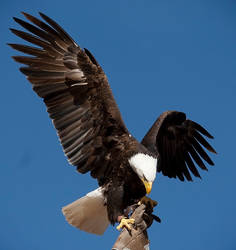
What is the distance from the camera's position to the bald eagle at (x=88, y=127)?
5.61 meters

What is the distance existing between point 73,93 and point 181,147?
229 cm

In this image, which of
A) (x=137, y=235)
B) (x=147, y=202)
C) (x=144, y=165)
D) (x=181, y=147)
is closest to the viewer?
(x=137, y=235)

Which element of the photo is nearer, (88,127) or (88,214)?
(88,127)

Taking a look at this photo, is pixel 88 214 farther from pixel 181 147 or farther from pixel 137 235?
pixel 181 147

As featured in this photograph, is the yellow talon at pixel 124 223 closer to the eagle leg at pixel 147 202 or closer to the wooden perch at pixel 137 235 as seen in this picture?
the wooden perch at pixel 137 235

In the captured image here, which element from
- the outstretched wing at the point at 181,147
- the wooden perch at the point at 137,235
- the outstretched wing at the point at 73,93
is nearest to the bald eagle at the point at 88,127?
the outstretched wing at the point at 73,93

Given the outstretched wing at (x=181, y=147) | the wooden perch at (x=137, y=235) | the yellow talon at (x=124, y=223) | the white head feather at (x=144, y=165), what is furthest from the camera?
the outstretched wing at (x=181, y=147)

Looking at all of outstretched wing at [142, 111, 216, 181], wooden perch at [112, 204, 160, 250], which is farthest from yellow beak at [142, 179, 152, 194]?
outstretched wing at [142, 111, 216, 181]

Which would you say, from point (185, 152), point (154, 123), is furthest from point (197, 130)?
point (154, 123)

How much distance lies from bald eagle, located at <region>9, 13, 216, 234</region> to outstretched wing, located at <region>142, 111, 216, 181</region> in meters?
0.82

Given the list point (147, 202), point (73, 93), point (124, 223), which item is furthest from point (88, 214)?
point (73, 93)

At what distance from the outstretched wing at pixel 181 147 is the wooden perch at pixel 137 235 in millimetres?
1783

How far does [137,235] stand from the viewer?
494 cm

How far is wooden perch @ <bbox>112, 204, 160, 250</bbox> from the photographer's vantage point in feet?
15.6
